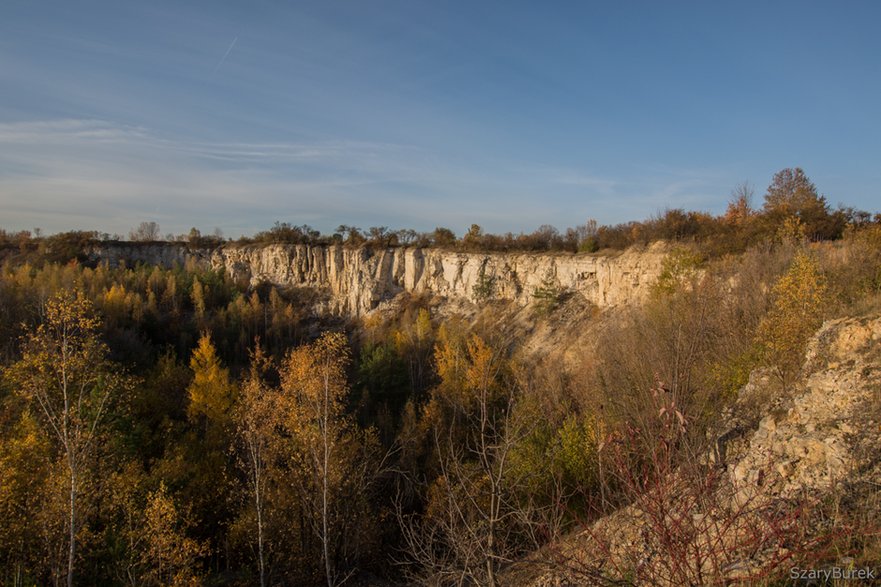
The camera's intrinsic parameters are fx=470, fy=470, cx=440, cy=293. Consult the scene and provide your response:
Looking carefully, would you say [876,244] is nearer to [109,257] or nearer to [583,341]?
[583,341]

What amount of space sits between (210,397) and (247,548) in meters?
10.3

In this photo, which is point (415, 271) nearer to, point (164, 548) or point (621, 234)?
point (621, 234)

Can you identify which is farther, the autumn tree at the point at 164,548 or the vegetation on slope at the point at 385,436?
the autumn tree at the point at 164,548

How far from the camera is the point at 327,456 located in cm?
1147

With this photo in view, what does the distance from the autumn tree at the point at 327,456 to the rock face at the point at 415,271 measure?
23076mm

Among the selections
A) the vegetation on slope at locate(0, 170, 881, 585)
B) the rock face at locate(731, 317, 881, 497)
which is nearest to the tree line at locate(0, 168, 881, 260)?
the vegetation on slope at locate(0, 170, 881, 585)

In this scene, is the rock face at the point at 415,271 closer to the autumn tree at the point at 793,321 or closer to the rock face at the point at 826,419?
the autumn tree at the point at 793,321

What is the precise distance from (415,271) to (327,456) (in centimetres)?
3787

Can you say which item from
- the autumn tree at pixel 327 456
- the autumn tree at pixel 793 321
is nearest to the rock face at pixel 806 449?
the autumn tree at pixel 793 321

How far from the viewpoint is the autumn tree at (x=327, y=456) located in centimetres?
1218

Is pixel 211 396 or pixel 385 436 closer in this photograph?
pixel 211 396

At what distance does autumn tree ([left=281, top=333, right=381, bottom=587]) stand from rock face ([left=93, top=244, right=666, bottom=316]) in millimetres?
23076

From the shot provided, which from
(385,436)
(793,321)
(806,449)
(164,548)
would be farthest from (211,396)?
(806,449)

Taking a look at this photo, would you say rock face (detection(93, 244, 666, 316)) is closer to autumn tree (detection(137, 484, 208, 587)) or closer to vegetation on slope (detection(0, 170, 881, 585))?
vegetation on slope (detection(0, 170, 881, 585))
